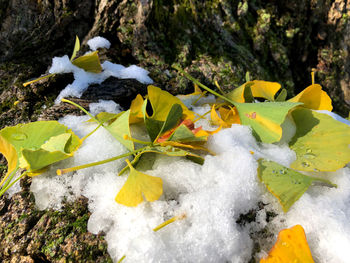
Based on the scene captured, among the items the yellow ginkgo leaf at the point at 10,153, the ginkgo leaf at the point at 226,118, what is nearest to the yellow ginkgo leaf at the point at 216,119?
the ginkgo leaf at the point at 226,118

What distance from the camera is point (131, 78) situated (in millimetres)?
971

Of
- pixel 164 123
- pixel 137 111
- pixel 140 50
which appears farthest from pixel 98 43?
pixel 164 123

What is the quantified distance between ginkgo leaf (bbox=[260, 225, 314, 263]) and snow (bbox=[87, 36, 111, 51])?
2.85ft

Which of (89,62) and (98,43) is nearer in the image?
(89,62)

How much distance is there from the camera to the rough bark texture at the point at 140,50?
0.56 m

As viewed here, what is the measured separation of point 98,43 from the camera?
3.41ft

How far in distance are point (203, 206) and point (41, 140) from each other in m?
0.40

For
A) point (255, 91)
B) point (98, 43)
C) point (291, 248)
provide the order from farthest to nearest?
point (98, 43)
point (255, 91)
point (291, 248)

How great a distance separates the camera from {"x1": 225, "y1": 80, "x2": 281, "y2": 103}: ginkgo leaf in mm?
767

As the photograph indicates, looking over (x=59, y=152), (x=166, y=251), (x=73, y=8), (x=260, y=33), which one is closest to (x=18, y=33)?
(x=73, y=8)

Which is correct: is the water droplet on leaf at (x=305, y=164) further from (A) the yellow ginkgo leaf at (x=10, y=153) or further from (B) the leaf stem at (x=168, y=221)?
(A) the yellow ginkgo leaf at (x=10, y=153)

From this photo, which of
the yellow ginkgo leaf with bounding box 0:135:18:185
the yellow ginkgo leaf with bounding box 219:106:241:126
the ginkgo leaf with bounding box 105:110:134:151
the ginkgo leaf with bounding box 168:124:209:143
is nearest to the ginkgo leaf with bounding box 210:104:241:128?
the yellow ginkgo leaf with bounding box 219:106:241:126

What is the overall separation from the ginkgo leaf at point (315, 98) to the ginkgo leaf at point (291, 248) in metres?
0.38

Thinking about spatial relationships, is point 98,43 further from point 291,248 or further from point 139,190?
point 291,248
